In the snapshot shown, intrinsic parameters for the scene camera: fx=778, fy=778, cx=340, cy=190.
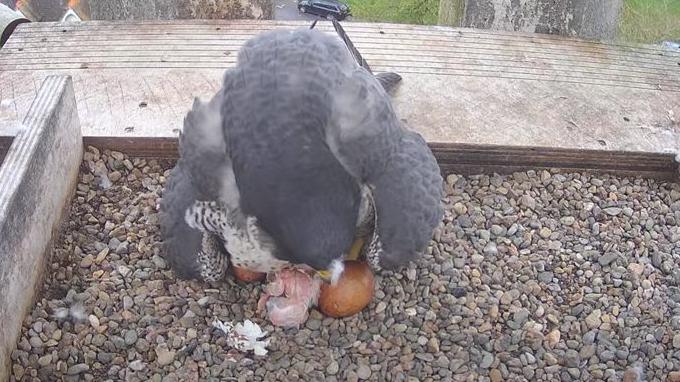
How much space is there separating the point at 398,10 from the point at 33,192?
9527 mm

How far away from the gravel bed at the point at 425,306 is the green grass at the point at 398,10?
22.8 feet

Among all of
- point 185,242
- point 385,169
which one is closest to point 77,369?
point 185,242

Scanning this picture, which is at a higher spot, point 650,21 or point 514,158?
point 514,158

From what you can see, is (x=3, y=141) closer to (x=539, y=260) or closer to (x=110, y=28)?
(x=110, y=28)

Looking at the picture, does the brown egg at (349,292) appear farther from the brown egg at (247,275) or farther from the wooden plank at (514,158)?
the wooden plank at (514,158)

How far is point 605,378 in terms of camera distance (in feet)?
9.68

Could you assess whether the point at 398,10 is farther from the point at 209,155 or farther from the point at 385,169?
the point at 209,155

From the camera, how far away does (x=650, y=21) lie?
11047 millimetres

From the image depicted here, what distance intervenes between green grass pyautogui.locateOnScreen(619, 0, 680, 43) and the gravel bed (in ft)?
24.1

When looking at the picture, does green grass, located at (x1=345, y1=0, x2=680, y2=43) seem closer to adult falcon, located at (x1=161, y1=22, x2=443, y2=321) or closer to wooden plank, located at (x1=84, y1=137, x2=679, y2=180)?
wooden plank, located at (x1=84, y1=137, x2=679, y2=180)

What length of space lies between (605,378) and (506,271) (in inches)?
23.7

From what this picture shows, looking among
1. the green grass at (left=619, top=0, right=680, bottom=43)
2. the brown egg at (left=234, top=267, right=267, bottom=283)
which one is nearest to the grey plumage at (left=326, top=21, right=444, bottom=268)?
the brown egg at (left=234, top=267, right=267, bottom=283)

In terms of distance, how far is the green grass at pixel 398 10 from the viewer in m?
11.2

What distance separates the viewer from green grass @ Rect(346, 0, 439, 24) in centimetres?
1122
